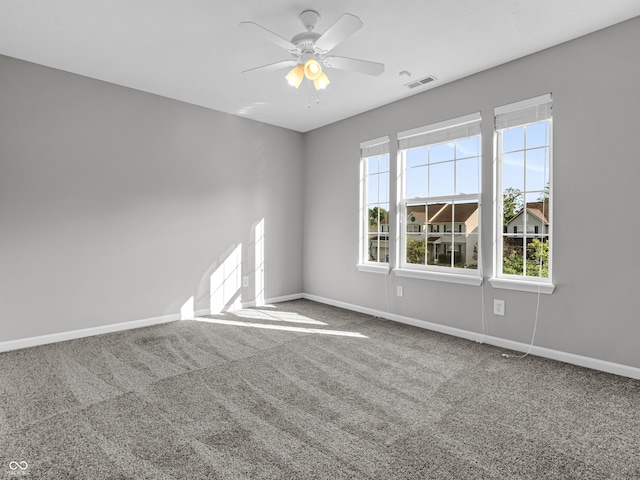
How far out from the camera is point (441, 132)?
3.91 m

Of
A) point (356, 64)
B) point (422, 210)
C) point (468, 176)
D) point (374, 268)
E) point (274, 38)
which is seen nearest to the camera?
point (274, 38)

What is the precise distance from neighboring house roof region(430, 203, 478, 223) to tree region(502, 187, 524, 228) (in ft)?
0.92

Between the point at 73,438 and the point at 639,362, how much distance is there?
3800 mm

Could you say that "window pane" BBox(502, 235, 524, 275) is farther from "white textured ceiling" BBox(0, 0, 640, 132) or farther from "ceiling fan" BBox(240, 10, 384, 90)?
A: "ceiling fan" BBox(240, 10, 384, 90)

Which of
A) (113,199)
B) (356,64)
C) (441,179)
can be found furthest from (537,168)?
(113,199)

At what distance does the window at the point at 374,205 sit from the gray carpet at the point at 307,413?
4.73ft

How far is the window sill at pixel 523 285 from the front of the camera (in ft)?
10.1

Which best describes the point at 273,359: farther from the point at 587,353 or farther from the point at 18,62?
the point at 18,62

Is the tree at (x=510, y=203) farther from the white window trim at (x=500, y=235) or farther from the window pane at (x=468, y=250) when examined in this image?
the window pane at (x=468, y=250)

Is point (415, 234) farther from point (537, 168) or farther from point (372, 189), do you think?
point (537, 168)

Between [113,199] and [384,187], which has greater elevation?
[384,187]

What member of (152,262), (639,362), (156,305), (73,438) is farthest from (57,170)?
(639,362)

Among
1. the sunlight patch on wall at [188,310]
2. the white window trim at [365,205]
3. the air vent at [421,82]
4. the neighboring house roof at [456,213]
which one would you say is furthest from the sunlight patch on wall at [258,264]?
the air vent at [421,82]

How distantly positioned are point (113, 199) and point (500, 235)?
402 cm
